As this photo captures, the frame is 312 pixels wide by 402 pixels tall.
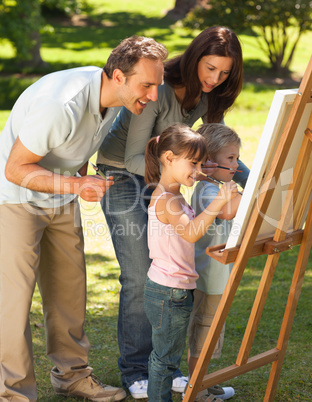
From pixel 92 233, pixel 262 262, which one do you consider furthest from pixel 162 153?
pixel 92 233

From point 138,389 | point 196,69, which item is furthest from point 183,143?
point 138,389

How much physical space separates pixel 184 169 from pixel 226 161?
0.96 feet

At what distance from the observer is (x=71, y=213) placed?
8.79ft

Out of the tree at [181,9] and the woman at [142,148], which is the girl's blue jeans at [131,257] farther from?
the tree at [181,9]

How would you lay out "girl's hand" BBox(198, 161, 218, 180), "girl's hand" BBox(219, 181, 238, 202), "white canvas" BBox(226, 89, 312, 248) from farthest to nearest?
"girl's hand" BBox(198, 161, 218, 180) → "girl's hand" BBox(219, 181, 238, 202) → "white canvas" BBox(226, 89, 312, 248)

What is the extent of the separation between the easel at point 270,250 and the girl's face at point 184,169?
319mm

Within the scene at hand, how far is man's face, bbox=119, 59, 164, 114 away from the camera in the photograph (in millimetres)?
2340

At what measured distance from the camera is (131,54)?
2.33m

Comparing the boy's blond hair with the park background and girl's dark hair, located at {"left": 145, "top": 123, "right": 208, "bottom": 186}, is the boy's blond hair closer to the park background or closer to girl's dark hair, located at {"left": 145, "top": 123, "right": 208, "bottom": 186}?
girl's dark hair, located at {"left": 145, "top": 123, "right": 208, "bottom": 186}

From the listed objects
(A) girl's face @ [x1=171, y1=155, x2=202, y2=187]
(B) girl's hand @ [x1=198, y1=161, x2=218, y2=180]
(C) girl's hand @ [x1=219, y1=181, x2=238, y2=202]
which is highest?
(C) girl's hand @ [x1=219, y1=181, x2=238, y2=202]

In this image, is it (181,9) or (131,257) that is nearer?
(131,257)

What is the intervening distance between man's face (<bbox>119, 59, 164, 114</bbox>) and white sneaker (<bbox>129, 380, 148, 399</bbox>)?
4.55 ft

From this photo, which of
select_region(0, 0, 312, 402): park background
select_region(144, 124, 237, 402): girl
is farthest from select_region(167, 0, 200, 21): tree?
select_region(144, 124, 237, 402): girl

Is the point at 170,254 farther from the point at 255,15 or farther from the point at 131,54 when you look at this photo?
the point at 255,15
